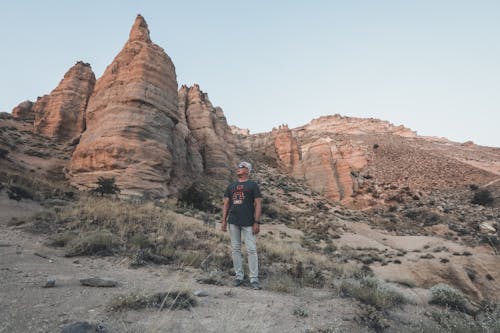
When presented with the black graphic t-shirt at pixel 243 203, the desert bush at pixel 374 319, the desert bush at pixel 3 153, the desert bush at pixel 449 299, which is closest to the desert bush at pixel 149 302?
the black graphic t-shirt at pixel 243 203

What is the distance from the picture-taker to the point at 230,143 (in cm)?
3797

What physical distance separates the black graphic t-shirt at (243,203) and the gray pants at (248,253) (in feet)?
0.43

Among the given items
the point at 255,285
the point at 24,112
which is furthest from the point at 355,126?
the point at 255,285

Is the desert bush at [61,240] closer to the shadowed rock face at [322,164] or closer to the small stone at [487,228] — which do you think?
the small stone at [487,228]

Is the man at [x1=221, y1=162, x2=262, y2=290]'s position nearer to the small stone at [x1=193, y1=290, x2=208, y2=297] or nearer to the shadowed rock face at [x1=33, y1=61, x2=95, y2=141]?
the small stone at [x1=193, y1=290, x2=208, y2=297]

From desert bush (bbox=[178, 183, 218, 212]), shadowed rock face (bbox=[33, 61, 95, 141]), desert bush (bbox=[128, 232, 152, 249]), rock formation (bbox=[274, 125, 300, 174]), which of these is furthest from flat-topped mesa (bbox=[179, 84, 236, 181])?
desert bush (bbox=[128, 232, 152, 249])

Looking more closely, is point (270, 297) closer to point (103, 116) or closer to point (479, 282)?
point (479, 282)

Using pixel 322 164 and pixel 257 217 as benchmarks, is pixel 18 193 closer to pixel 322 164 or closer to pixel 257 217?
pixel 257 217

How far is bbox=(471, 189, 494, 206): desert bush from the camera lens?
28047 mm

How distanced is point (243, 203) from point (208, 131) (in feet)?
89.7

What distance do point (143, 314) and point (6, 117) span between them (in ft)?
111

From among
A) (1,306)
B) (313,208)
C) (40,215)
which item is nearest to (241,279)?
(1,306)

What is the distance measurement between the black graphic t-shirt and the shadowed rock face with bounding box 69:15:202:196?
13.4m

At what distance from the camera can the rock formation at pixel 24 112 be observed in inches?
1164
